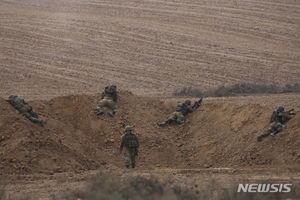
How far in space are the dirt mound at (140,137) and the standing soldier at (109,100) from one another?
25 centimetres

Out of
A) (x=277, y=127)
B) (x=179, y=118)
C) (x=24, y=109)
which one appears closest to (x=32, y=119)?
(x=24, y=109)

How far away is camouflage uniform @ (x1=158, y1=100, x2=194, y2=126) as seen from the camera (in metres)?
18.9

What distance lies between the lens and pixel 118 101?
1944 cm

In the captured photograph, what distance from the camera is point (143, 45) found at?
33.2 m

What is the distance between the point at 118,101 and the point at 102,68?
422 inches

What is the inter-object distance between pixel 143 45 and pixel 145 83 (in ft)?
20.5

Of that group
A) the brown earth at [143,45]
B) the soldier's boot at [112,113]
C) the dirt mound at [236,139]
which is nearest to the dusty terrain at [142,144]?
the dirt mound at [236,139]

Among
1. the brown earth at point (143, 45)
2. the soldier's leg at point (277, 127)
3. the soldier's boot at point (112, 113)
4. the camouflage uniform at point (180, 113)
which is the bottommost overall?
the soldier's leg at point (277, 127)

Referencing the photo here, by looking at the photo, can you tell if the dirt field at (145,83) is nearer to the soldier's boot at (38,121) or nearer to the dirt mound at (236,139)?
the dirt mound at (236,139)

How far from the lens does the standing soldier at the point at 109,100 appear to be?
18.7 metres

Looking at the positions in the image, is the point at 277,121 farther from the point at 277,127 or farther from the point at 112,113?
the point at 112,113

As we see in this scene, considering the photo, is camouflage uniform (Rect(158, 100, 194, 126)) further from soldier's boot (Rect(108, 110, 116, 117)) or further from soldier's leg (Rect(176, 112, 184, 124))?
soldier's boot (Rect(108, 110, 116, 117))

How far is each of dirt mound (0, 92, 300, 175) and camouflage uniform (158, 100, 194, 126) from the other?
26 cm

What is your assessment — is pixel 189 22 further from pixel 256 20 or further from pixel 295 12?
pixel 295 12
